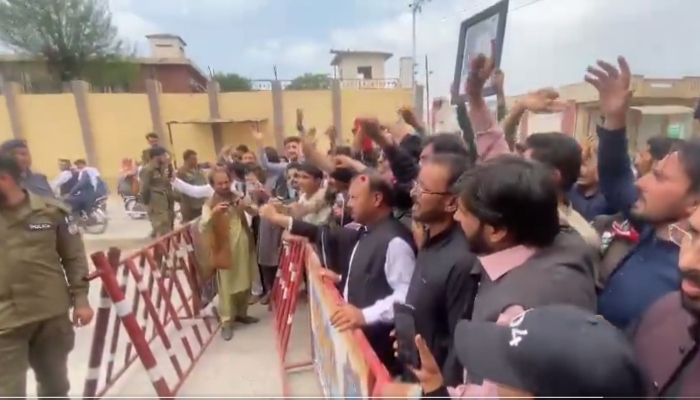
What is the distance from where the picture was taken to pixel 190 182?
7316mm

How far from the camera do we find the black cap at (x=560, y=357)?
848mm

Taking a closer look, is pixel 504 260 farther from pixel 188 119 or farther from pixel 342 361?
pixel 188 119

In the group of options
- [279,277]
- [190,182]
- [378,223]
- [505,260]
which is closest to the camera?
[505,260]

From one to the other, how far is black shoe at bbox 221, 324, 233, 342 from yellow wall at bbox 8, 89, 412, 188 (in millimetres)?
14214

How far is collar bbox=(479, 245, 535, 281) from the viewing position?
56.1 inches

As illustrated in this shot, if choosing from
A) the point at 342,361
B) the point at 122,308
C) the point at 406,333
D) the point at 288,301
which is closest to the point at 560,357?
the point at 406,333

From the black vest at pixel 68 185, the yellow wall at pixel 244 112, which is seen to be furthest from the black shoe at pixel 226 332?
the yellow wall at pixel 244 112

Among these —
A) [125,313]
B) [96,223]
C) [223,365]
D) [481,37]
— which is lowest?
[96,223]

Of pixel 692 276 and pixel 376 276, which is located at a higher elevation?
pixel 692 276

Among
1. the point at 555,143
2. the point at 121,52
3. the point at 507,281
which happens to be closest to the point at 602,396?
the point at 507,281

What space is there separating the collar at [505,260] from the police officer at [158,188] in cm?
681

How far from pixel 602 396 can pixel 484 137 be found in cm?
225

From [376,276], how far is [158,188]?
589 centimetres

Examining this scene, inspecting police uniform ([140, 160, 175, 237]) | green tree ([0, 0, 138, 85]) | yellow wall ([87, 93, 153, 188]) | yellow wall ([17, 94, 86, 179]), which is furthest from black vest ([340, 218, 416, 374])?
green tree ([0, 0, 138, 85])
